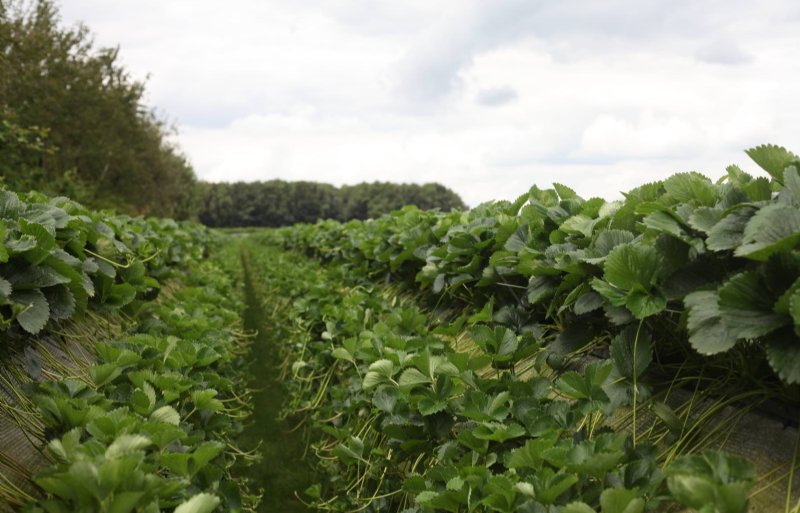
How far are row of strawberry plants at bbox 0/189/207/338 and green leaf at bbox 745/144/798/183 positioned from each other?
237 cm

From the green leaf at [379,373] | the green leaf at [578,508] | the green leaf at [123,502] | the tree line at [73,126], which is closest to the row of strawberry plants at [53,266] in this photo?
the green leaf at [123,502]

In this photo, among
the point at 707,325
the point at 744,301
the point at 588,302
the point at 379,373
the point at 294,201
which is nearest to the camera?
the point at 744,301

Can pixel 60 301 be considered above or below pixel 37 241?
below

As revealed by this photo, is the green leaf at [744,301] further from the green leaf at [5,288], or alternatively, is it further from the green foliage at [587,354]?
the green leaf at [5,288]

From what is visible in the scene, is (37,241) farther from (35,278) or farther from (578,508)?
(578,508)

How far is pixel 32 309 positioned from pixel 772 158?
2457mm

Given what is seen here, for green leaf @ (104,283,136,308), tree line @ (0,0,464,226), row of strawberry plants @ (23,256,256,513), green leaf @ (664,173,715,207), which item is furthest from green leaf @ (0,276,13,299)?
tree line @ (0,0,464,226)

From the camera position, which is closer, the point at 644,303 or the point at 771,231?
the point at 771,231

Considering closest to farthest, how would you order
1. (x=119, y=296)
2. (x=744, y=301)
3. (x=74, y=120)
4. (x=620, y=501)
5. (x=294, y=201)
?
1. (x=620, y=501)
2. (x=744, y=301)
3. (x=119, y=296)
4. (x=74, y=120)
5. (x=294, y=201)

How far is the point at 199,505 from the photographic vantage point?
1.28 metres

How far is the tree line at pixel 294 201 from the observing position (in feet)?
282

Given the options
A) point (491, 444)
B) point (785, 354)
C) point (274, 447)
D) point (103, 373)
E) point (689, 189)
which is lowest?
point (274, 447)

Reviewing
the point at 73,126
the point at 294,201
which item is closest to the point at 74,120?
the point at 73,126

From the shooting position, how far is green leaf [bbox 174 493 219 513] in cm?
127
